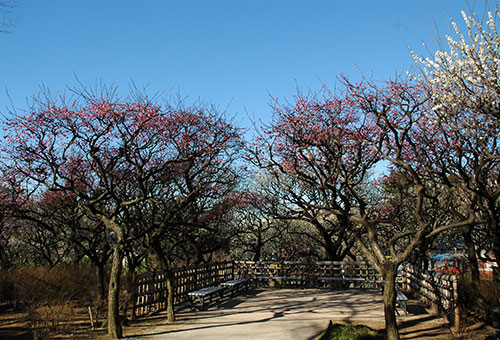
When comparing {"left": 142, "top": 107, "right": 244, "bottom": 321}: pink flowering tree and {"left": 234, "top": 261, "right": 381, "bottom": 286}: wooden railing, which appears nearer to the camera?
{"left": 142, "top": 107, "right": 244, "bottom": 321}: pink flowering tree

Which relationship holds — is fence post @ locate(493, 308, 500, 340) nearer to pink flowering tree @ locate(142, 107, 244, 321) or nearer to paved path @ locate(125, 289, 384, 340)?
paved path @ locate(125, 289, 384, 340)

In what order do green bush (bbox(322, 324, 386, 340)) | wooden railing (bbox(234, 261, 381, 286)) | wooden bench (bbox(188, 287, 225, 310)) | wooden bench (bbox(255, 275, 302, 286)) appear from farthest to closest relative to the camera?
wooden bench (bbox(255, 275, 302, 286)) → wooden railing (bbox(234, 261, 381, 286)) → wooden bench (bbox(188, 287, 225, 310)) → green bush (bbox(322, 324, 386, 340))

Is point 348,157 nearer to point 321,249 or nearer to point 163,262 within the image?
point 163,262

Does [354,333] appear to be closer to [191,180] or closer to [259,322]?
[259,322]

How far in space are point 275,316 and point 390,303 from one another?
362 cm

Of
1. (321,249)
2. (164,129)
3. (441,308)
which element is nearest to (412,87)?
(441,308)

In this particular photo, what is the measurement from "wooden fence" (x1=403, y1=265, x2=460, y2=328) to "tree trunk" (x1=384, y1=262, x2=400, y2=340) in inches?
77.4

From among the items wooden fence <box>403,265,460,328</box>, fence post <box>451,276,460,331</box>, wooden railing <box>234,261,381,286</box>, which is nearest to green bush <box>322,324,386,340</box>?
fence post <box>451,276,460,331</box>

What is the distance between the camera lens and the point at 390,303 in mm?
7551

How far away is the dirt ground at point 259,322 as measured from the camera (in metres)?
8.29

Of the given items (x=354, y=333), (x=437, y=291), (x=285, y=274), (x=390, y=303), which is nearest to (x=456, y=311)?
(x=437, y=291)

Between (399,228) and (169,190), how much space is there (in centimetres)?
1055

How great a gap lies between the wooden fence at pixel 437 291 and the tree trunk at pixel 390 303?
1965 millimetres

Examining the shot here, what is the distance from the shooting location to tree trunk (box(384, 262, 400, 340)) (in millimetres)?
7363
